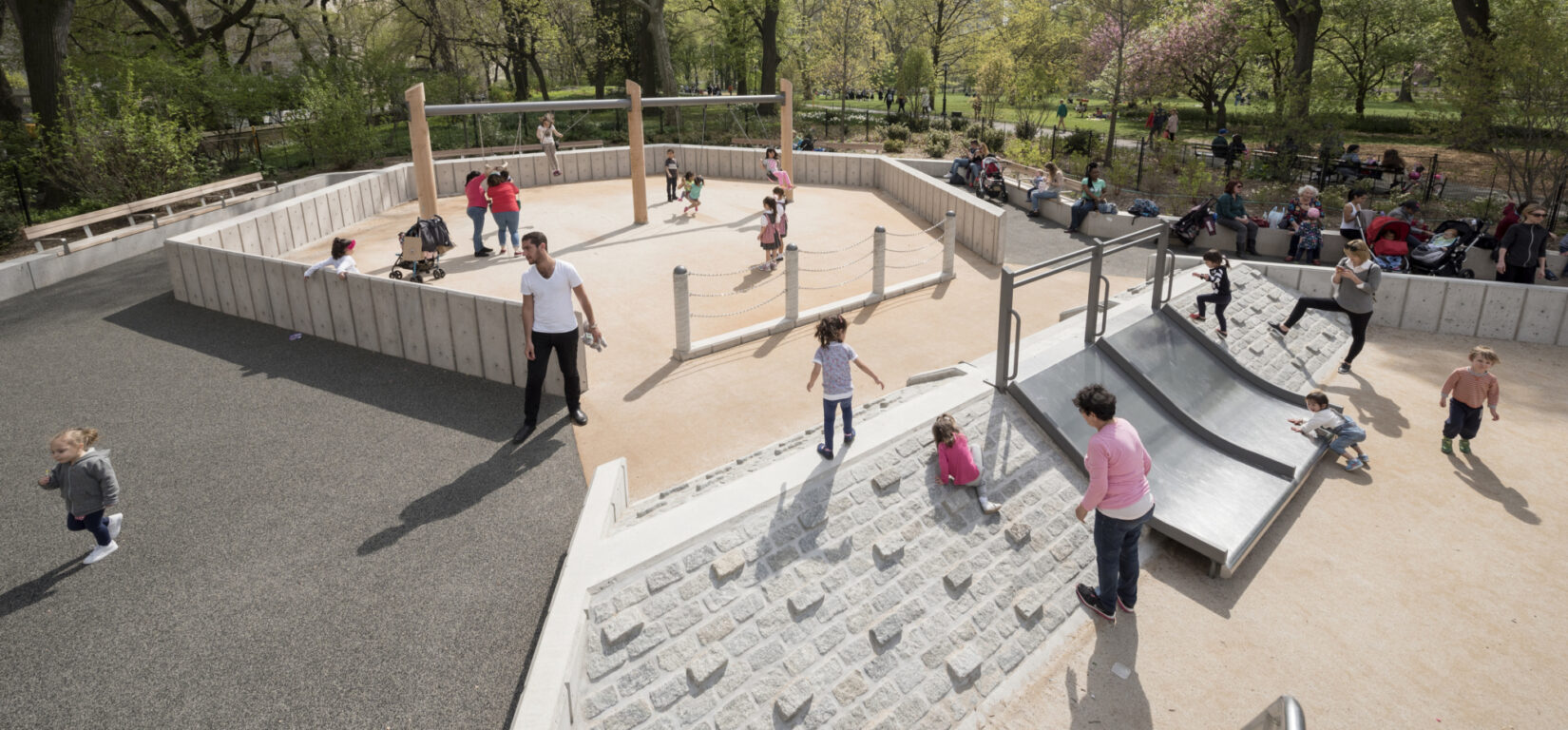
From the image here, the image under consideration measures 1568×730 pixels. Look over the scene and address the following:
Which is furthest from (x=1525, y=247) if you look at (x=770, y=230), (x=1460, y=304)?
(x=770, y=230)

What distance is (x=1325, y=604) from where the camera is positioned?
22.1 feet

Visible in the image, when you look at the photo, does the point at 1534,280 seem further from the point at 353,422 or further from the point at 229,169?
the point at 229,169

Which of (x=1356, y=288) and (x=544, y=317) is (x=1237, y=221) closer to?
(x=1356, y=288)

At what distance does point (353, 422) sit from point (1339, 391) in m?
11.5

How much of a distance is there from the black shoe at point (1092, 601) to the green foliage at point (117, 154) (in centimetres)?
2017

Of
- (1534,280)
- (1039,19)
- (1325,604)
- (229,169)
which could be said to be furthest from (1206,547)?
(1039,19)

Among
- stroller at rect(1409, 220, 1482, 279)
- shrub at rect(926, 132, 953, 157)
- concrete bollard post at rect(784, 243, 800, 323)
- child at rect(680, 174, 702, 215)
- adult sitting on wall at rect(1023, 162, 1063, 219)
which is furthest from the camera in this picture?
shrub at rect(926, 132, 953, 157)

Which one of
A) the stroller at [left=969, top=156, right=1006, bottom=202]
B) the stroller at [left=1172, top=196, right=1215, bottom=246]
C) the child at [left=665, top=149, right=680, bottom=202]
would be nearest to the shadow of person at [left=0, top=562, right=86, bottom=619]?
the child at [left=665, top=149, right=680, bottom=202]

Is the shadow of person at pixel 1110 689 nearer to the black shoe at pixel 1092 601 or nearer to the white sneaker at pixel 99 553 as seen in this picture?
the black shoe at pixel 1092 601

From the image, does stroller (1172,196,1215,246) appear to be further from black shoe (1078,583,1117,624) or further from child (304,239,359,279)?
child (304,239,359,279)

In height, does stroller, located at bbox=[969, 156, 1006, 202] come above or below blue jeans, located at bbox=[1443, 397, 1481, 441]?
above

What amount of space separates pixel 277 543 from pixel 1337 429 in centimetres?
1003

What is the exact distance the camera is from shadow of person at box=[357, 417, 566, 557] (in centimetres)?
683

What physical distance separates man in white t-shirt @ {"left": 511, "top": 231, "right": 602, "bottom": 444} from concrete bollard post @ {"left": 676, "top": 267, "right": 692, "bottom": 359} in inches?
77.8
